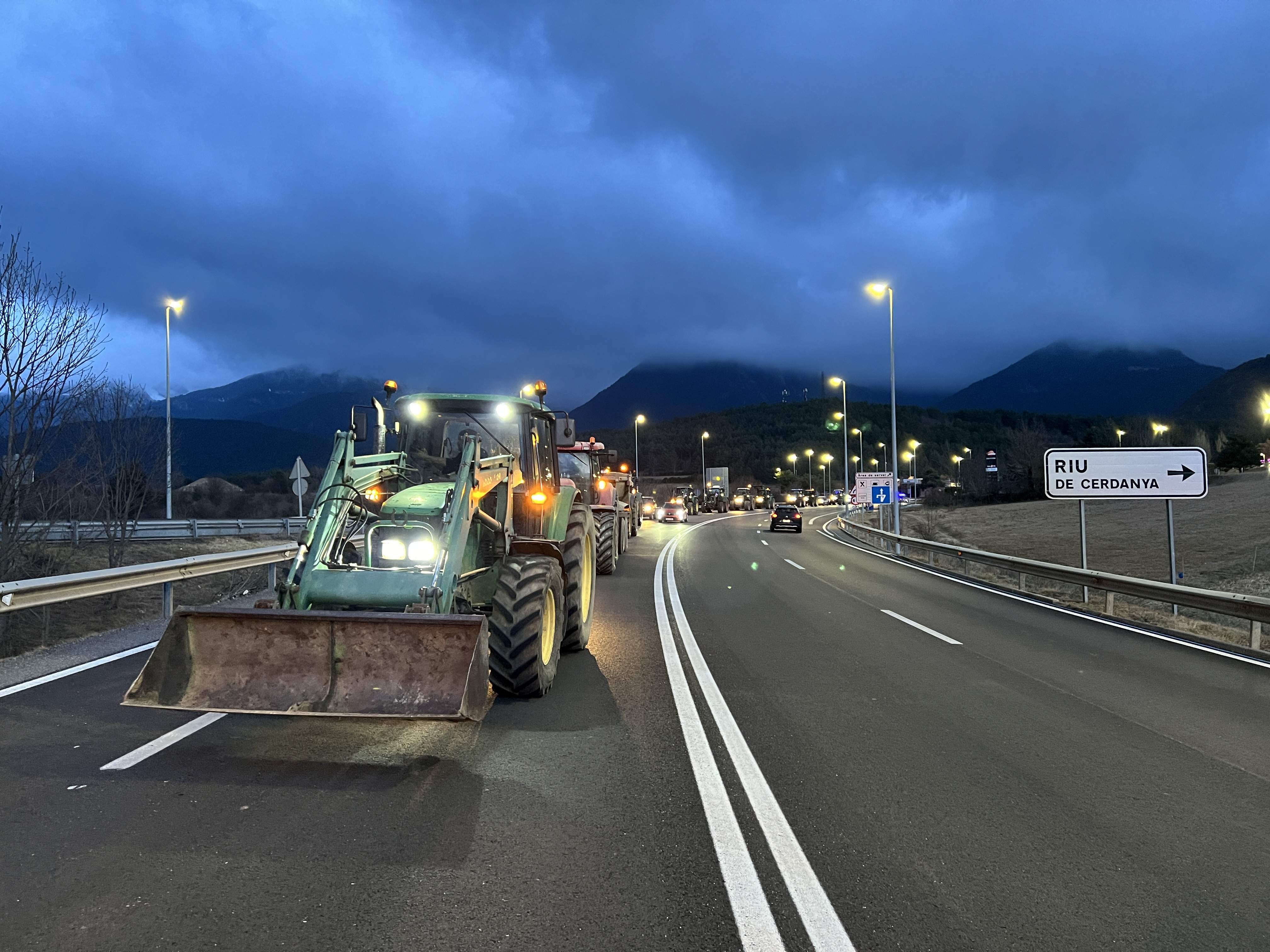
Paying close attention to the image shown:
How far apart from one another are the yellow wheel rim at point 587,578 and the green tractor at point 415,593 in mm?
45

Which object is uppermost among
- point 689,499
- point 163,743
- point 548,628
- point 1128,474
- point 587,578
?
point 1128,474

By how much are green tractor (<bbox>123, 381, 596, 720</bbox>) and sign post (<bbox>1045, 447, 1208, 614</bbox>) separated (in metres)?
10.8

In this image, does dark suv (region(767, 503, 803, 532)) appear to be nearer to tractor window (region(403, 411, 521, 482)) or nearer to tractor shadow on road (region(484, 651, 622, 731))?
tractor window (region(403, 411, 521, 482))

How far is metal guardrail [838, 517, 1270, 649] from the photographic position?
369 inches

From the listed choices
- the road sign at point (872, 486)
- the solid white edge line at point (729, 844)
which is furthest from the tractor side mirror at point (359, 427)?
the road sign at point (872, 486)

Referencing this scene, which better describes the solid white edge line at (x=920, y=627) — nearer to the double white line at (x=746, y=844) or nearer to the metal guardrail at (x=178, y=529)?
the double white line at (x=746, y=844)

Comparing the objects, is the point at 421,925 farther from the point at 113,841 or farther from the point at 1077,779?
the point at 1077,779

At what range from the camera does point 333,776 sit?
15.0 feet

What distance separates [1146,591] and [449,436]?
34.3 ft

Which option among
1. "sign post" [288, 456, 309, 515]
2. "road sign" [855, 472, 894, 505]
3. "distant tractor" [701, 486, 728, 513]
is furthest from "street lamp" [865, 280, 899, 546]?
"distant tractor" [701, 486, 728, 513]

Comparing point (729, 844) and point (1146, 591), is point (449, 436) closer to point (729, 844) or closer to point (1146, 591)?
point (729, 844)

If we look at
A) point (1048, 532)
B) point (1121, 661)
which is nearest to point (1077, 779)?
point (1121, 661)

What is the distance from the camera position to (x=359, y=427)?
729 centimetres

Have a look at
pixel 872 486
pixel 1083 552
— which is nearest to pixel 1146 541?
pixel 872 486
